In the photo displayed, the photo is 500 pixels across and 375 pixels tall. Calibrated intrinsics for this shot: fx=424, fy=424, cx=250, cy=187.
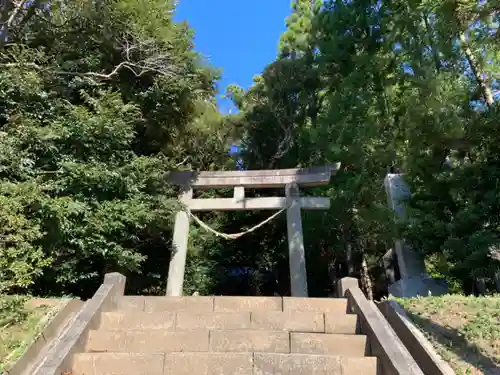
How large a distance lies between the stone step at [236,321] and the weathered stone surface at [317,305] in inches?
11.8

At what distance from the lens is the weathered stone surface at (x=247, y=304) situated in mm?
5391

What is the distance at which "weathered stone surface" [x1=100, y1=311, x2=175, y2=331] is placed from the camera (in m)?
4.84

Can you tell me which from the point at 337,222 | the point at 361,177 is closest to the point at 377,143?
the point at 361,177

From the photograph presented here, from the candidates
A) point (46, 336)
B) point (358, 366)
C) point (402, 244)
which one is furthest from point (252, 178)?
point (358, 366)

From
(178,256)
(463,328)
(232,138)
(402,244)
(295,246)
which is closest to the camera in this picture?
(463,328)

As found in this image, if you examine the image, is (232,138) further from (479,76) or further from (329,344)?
(329,344)

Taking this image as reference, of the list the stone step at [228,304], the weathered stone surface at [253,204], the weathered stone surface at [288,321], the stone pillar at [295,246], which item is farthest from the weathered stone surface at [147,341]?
the weathered stone surface at [253,204]

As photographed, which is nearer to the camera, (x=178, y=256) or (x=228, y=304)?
(x=228, y=304)

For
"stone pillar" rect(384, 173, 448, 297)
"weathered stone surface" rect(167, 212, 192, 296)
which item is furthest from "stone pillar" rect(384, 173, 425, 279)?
"weathered stone surface" rect(167, 212, 192, 296)

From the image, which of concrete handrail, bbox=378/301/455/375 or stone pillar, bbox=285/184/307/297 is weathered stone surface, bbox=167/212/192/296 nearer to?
stone pillar, bbox=285/184/307/297

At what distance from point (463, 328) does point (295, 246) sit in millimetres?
5051

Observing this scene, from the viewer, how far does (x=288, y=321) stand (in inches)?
191

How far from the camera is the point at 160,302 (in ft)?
18.0

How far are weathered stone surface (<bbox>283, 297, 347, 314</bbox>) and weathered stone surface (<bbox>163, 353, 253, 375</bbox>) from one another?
1.40m
